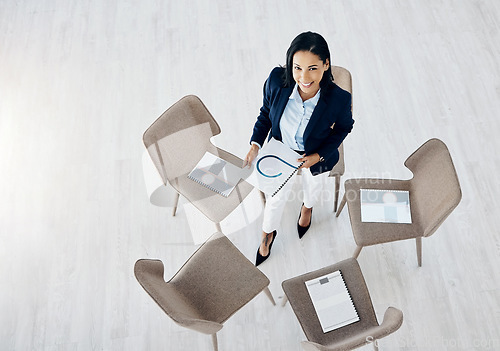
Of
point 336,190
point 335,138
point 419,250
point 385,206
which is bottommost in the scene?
point 419,250

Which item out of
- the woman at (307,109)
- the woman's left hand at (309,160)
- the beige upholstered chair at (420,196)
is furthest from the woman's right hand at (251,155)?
the beige upholstered chair at (420,196)

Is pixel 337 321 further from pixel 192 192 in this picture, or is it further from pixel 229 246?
pixel 192 192

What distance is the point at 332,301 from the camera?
2.63m

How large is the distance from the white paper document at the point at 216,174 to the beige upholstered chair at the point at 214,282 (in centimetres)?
34

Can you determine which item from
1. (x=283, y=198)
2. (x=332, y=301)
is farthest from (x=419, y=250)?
(x=283, y=198)

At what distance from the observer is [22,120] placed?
3.96 m

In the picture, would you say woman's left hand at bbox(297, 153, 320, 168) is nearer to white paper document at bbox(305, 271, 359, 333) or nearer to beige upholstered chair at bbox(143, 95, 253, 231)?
beige upholstered chair at bbox(143, 95, 253, 231)

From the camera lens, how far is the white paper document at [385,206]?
2.92 meters

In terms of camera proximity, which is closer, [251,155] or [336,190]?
[251,155]

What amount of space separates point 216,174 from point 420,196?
1.36 metres

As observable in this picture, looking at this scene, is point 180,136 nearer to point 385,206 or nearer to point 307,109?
point 307,109

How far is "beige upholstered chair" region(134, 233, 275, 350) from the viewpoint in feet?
8.43

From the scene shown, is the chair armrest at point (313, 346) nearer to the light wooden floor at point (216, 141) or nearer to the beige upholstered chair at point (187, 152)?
the light wooden floor at point (216, 141)

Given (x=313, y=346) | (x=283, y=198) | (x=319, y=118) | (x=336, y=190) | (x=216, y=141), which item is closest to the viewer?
(x=313, y=346)
